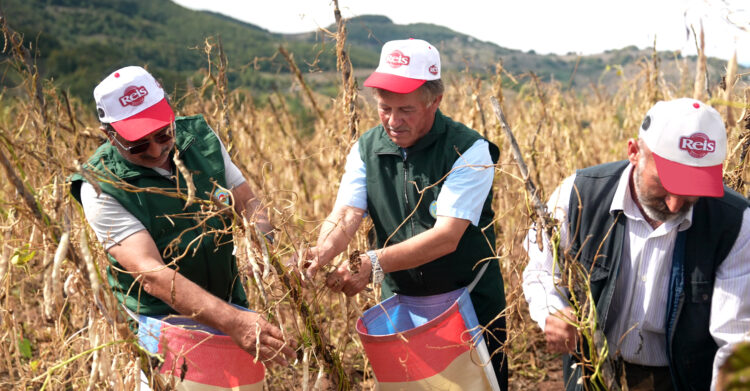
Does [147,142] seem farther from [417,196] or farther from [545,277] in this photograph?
[545,277]

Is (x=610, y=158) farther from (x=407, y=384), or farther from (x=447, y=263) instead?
(x=407, y=384)

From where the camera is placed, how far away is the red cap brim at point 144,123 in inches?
63.8

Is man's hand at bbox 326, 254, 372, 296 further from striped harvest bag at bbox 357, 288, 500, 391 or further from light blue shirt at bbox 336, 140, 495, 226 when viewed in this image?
light blue shirt at bbox 336, 140, 495, 226

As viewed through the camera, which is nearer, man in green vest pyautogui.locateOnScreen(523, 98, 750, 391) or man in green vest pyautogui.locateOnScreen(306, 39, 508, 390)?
man in green vest pyautogui.locateOnScreen(523, 98, 750, 391)

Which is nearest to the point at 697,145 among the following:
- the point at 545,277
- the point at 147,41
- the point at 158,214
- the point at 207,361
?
the point at 545,277

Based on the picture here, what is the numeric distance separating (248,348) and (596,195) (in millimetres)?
1010

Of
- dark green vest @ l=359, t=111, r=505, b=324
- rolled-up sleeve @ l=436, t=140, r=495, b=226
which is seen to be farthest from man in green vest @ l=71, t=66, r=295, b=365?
rolled-up sleeve @ l=436, t=140, r=495, b=226

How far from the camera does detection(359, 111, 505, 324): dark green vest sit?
5.98ft

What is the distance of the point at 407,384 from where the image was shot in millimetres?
1630

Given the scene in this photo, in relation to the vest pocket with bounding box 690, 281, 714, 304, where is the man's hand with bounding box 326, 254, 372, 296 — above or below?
below

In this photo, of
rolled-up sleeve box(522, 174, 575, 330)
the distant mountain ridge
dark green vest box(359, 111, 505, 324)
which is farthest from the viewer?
the distant mountain ridge

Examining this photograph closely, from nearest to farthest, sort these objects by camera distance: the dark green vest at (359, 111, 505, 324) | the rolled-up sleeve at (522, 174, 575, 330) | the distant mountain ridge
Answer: the rolled-up sleeve at (522, 174, 575, 330) → the dark green vest at (359, 111, 505, 324) → the distant mountain ridge

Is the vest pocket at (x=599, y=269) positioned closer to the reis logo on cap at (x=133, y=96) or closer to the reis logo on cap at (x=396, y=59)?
the reis logo on cap at (x=396, y=59)

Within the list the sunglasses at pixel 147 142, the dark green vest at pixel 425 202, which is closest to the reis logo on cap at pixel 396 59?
the dark green vest at pixel 425 202
